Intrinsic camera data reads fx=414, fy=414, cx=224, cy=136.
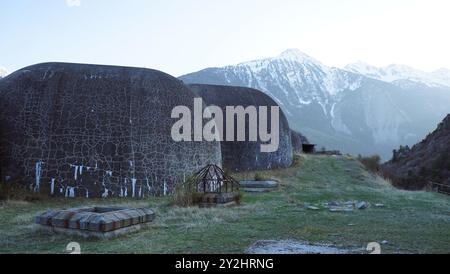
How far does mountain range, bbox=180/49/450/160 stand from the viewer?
475ft

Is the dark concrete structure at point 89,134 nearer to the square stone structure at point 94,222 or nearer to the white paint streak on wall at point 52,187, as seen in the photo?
the white paint streak on wall at point 52,187

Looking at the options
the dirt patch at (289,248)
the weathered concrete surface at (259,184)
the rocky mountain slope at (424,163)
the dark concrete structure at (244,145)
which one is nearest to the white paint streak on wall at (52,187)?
the weathered concrete surface at (259,184)

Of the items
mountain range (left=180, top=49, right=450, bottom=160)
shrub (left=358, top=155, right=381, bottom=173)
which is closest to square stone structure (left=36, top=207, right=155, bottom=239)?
shrub (left=358, top=155, right=381, bottom=173)

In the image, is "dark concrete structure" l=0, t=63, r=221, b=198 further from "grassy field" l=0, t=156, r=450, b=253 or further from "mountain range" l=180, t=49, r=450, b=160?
"mountain range" l=180, t=49, r=450, b=160

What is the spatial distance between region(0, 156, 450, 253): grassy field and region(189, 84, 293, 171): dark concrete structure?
10.4 metres

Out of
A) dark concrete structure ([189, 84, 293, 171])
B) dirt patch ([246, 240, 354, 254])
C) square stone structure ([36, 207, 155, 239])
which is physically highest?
dark concrete structure ([189, 84, 293, 171])

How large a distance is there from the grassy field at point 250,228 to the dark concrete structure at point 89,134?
1.11 meters

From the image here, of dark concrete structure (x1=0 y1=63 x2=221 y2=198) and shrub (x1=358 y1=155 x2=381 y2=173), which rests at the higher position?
dark concrete structure (x1=0 y1=63 x2=221 y2=198)

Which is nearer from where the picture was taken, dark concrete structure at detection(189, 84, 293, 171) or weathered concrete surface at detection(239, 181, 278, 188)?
weathered concrete surface at detection(239, 181, 278, 188)

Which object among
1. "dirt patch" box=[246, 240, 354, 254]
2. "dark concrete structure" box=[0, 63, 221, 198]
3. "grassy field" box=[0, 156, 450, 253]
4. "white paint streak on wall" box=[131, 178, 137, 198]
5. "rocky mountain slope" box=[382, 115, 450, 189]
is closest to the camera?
"dirt patch" box=[246, 240, 354, 254]

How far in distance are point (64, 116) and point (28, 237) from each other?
27.3 ft
